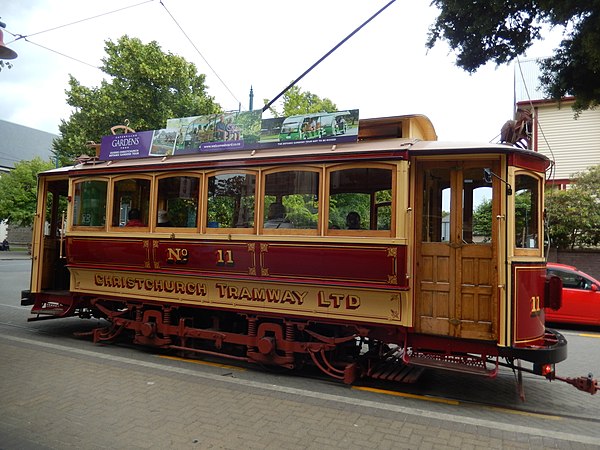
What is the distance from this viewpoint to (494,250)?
5098 mm

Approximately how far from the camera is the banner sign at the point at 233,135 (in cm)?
596

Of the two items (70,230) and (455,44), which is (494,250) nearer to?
(455,44)

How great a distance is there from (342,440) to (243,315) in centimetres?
284

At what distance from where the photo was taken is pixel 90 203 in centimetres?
750

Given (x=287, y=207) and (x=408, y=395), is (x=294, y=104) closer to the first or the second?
(x=287, y=207)

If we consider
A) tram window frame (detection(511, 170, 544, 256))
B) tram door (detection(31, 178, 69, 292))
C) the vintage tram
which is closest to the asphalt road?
the vintage tram

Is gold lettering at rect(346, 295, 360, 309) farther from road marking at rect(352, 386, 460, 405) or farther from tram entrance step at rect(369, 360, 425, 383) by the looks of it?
road marking at rect(352, 386, 460, 405)

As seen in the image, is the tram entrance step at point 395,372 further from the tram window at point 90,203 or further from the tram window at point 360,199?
the tram window at point 90,203

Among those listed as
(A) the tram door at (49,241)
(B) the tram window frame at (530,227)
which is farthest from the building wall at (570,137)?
(A) the tram door at (49,241)

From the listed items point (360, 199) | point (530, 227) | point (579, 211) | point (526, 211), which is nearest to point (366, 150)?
point (360, 199)

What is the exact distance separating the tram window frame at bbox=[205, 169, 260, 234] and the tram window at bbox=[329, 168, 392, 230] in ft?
3.54

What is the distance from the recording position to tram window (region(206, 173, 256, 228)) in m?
6.18

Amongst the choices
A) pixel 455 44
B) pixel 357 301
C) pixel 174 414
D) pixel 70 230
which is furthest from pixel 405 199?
pixel 70 230

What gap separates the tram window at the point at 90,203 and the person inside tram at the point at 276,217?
3102 millimetres
